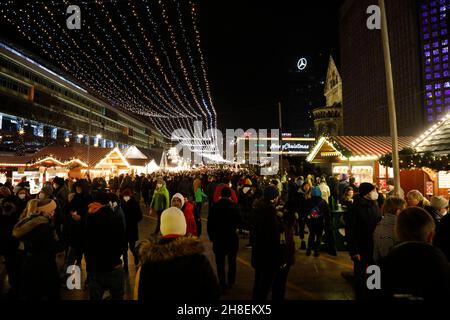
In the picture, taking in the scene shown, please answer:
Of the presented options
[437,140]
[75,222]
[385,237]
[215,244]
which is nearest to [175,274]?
[385,237]

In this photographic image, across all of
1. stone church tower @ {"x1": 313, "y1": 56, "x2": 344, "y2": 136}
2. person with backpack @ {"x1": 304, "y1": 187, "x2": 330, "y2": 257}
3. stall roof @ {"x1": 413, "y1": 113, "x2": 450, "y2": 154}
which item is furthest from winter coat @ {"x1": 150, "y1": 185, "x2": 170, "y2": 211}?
stone church tower @ {"x1": 313, "y1": 56, "x2": 344, "y2": 136}

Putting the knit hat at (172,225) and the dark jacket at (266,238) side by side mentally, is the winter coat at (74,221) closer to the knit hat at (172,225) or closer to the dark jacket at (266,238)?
the dark jacket at (266,238)

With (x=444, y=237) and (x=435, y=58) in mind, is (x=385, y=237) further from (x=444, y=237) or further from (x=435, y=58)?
(x=435, y=58)

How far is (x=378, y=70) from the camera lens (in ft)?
102

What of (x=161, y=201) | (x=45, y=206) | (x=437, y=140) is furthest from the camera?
(x=437, y=140)

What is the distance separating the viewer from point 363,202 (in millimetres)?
4992

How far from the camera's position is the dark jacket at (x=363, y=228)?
4.84 m

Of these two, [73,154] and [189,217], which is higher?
[73,154]

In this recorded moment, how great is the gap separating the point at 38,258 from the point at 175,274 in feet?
8.94

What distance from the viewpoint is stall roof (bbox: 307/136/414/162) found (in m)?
11.8

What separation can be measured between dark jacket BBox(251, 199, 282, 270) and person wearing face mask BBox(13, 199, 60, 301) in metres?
2.73

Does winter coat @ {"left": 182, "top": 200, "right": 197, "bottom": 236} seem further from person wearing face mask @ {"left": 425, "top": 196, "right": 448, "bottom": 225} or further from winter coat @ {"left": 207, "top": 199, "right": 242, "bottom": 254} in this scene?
person wearing face mask @ {"left": 425, "top": 196, "right": 448, "bottom": 225}
